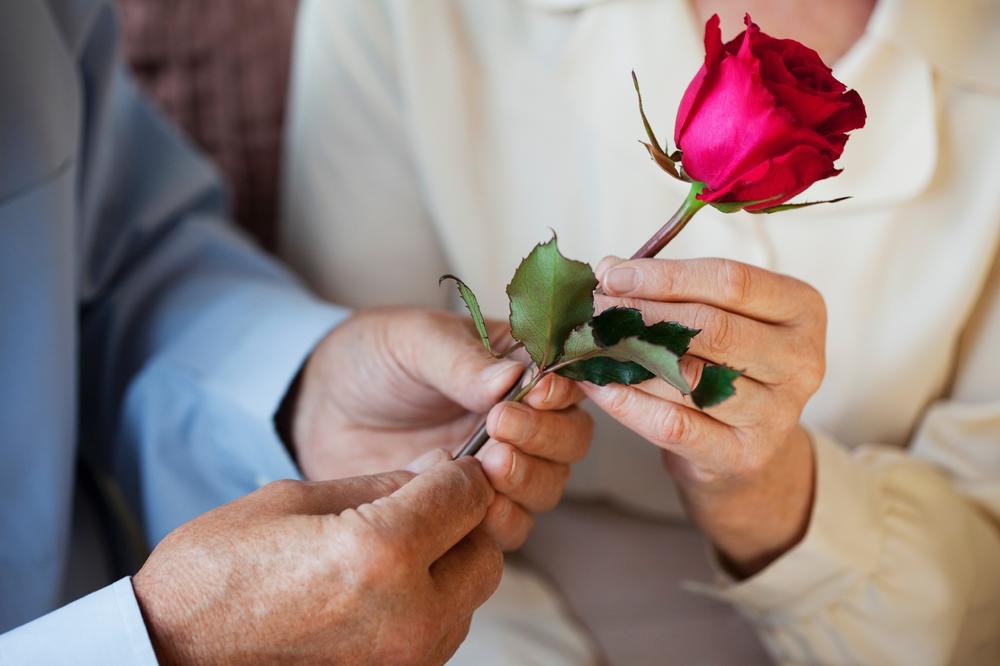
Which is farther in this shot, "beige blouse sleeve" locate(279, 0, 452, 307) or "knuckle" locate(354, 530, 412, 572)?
"beige blouse sleeve" locate(279, 0, 452, 307)

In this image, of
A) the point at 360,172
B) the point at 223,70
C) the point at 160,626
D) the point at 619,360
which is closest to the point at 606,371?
the point at 619,360

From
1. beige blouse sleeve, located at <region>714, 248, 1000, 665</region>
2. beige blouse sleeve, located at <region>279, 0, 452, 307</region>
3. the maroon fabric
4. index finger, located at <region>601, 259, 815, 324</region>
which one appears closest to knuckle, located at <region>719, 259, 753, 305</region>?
index finger, located at <region>601, 259, 815, 324</region>

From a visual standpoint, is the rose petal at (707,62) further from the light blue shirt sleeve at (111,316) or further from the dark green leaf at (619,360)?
the light blue shirt sleeve at (111,316)

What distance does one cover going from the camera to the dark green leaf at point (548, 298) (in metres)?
0.34

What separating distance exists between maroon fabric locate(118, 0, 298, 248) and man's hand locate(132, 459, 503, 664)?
551 millimetres

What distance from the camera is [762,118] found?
0.99 ft

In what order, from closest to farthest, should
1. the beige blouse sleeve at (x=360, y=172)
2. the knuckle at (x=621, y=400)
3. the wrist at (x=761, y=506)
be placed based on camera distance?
the knuckle at (x=621, y=400) → the wrist at (x=761, y=506) → the beige blouse sleeve at (x=360, y=172)

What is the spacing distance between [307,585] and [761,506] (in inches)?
11.8

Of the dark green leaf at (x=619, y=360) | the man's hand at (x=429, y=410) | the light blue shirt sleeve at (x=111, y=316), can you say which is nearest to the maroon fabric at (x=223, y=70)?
the light blue shirt sleeve at (x=111, y=316)

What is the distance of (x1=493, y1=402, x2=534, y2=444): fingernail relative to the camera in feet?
1.34

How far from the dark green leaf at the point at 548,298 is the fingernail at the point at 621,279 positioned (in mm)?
31

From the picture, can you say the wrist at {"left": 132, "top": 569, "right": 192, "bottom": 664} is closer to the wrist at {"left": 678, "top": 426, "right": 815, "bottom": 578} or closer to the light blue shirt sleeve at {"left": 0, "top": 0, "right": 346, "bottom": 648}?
the light blue shirt sleeve at {"left": 0, "top": 0, "right": 346, "bottom": 648}

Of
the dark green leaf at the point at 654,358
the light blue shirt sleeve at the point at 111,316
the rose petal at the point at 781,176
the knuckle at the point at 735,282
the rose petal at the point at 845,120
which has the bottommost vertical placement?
the light blue shirt sleeve at the point at 111,316

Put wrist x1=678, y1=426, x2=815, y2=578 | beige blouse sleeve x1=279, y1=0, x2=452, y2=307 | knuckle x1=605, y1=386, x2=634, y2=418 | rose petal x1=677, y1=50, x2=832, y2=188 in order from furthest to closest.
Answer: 1. beige blouse sleeve x1=279, y1=0, x2=452, y2=307
2. wrist x1=678, y1=426, x2=815, y2=578
3. knuckle x1=605, y1=386, x2=634, y2=418
4. rose petal x1=677, y1=50, x2=832, y2=188
